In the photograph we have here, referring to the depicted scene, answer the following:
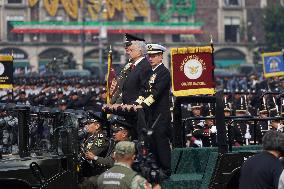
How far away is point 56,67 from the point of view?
6788 centimetres

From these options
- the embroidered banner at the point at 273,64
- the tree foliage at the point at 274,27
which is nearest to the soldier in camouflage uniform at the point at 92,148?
the embroidered banner at the point at 273,64

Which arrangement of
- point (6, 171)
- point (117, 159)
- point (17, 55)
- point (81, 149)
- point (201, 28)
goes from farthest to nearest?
point (201, 28)
point (17, 55)
point (81, 149)
point (6, 171)
point (117, 159)

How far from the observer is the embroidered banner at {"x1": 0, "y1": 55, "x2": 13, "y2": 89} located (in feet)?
77.2

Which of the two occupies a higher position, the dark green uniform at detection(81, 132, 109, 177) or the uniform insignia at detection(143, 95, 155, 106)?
the uniform insignia at detection(143, 95, 155, 106)

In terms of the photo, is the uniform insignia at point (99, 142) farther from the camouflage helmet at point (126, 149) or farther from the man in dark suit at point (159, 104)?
the camouflage helmet at point (126, 149)

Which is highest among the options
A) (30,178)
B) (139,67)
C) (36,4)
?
(36,4)

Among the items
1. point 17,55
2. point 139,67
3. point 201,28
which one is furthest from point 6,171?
point 201,28

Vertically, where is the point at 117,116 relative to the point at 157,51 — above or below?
below

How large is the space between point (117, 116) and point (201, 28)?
9248 centimetres

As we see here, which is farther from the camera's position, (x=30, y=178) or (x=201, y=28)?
(x=201, y=28)

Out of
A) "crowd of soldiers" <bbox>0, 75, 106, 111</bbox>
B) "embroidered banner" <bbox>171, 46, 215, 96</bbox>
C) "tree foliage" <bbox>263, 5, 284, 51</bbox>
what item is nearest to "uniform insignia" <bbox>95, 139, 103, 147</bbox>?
"embroidered banner" <bbox>171, 46, 215, 96</bbox>

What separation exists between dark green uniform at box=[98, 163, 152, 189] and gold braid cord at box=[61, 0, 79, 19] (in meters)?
90.4

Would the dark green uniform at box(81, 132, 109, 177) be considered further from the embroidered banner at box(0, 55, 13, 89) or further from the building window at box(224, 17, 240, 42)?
the building window at box(224, 17, 240, 42)

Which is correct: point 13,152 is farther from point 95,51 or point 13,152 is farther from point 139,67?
point 95,51
